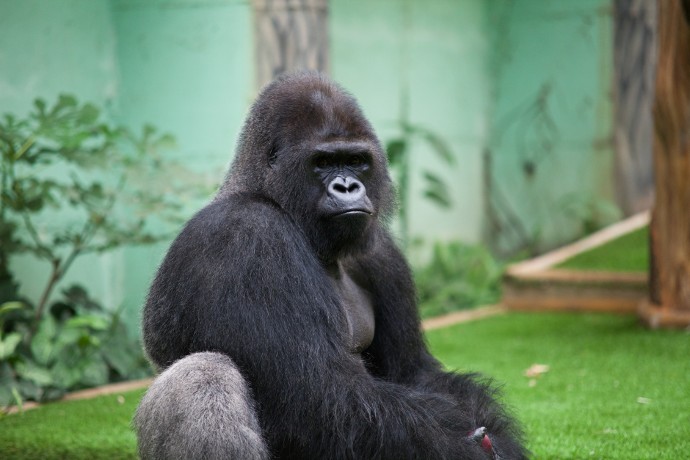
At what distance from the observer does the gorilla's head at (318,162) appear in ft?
10.4

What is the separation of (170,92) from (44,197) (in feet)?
5.67

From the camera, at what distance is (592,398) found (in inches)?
189

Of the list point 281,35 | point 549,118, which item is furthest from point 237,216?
point 549,118

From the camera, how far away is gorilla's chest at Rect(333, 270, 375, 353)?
343 centimetres

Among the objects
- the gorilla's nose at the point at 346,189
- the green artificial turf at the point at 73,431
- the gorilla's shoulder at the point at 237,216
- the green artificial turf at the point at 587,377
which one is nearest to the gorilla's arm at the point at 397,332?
the green artificial turf at the point at 587,377

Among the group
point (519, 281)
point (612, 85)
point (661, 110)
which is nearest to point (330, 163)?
point (661, 110)

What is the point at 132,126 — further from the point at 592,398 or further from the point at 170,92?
the point at 592,398

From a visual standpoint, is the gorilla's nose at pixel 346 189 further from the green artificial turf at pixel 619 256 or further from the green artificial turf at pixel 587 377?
the green artificial turf at pixel 619 256

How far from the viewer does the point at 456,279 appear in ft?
29.3

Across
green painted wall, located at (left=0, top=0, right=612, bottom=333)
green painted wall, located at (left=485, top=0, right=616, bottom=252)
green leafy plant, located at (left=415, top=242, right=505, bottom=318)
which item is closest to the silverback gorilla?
green painted wall, located at (left=0, top=0, right=612, bottom=333)

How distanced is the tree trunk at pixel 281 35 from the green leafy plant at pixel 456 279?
8.59ft

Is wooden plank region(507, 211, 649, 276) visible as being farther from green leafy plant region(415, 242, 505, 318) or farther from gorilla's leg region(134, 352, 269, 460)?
gorilla's leg region(134, 352, 269, 460)

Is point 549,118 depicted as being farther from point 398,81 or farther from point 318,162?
point 318,162

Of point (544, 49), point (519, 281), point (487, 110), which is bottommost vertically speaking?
point (519, 281)
